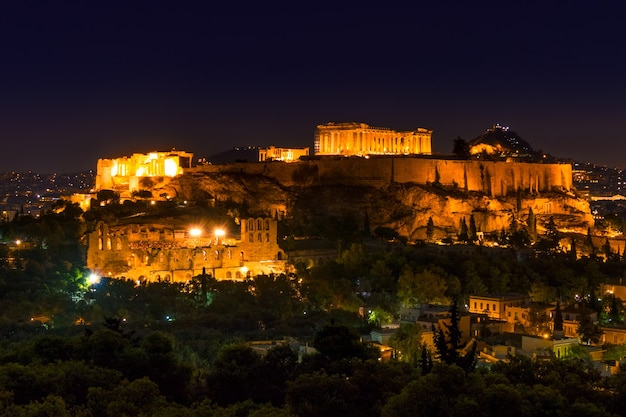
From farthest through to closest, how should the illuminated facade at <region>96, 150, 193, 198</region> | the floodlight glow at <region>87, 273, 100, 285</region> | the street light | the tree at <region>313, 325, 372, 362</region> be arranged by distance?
the illuminated facade at <region>96, 150, 193, 198</region>, the street light, the floodlight glow at <region>87, 273, 100, 285</region>, the tree at <region>313, 325, 372, 362</region>

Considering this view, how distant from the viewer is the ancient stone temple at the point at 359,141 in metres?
59.0

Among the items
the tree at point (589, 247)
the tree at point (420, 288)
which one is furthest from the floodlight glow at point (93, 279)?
the tree at point (589, 247)

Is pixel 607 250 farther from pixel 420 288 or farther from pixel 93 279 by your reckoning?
pixel 93 279

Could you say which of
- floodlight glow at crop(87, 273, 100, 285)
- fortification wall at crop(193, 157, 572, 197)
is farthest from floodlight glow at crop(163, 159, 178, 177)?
floodlight glow at crop(87, 273, 100, 285)

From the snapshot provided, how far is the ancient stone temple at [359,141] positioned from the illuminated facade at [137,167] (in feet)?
28.7

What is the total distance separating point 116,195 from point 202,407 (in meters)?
33.9

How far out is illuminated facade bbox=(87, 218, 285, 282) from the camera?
3412 centimetres

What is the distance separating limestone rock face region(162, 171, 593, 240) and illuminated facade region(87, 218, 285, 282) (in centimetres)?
924

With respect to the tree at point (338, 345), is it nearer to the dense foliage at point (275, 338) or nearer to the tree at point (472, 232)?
the dense foliage at point (275, 338)

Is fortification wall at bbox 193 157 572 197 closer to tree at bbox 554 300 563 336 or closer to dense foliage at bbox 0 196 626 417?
dense foliage at bbox 0 196 626 417

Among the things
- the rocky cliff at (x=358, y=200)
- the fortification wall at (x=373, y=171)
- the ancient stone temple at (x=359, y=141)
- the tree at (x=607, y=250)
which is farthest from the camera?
the ancient stone temple at (x=359, y=141)

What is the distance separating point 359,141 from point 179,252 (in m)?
25.6

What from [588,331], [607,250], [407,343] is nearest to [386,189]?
[607,250]

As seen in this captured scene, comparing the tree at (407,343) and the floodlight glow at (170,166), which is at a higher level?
the floodlight glow at (170,166)
